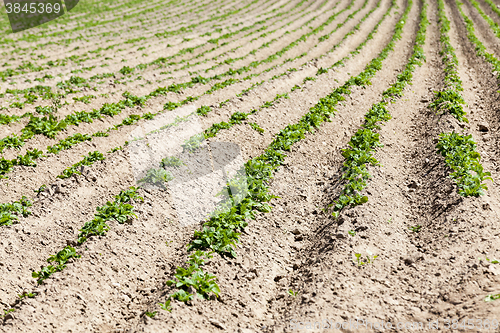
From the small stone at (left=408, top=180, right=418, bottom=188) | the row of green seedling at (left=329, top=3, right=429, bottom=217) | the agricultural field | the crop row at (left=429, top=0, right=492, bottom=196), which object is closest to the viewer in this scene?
the agricultural field

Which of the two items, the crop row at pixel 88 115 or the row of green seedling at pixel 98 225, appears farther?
the crop row at pixel 88 115

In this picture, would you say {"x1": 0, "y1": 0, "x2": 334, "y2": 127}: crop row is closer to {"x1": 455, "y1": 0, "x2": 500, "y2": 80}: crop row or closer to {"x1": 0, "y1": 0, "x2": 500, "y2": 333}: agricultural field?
{"x1": 0, "y1": 0, "x2": 500, "y2": 333}: agricultural field

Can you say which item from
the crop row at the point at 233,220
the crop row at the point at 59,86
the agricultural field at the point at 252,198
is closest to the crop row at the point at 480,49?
the agricultural field at the point at 252,198

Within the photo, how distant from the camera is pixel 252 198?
805 centimetres

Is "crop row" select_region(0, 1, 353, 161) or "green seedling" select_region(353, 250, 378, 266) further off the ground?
"crop row" select_region(0, 1, 353, 161)

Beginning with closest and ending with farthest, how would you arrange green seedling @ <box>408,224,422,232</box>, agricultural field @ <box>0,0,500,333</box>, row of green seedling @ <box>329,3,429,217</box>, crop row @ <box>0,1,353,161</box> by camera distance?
1. agricultural field @ <box>0,0,500,333</box>
2. green seedling @ <box>408,224,422,232</box>
3. row of green seedling @ <box>329,3,429,217</box>
4. crop row @ <box>0,1,353,161</box>

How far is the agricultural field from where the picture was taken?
224 inches

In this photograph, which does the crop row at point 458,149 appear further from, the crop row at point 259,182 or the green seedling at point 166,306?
the green seedling at point 166,306

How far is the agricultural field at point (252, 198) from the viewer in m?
5.69

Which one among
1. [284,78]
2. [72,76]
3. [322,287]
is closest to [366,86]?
[284,78]

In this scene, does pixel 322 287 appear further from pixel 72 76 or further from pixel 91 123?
pixel 72 76

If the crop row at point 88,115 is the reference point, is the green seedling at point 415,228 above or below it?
below

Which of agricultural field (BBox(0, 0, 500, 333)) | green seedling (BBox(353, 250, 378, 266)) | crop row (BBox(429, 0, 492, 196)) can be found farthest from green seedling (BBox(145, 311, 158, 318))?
crop row (BBox(429, 0, 492, 196))

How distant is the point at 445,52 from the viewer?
1847cm
